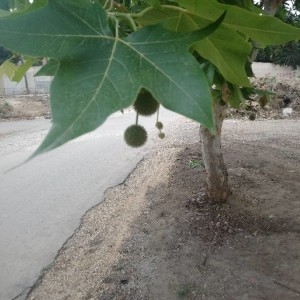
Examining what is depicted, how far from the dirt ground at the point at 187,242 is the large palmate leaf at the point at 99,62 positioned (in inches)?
128

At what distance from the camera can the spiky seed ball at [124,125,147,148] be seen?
1188mm

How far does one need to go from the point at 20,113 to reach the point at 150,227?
35.3 ft

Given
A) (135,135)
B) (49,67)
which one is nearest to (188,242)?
(135,135)

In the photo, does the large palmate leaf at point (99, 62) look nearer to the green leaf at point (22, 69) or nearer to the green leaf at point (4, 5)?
the green leaf at point (22, 69)

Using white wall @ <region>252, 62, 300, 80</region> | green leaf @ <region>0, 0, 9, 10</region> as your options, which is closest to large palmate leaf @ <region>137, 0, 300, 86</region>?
green leaf @ <region>0, 0, 9, 10</region>

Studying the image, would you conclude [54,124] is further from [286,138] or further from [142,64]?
[286,138]

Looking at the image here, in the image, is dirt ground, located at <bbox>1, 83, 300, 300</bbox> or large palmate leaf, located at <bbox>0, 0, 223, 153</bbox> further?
dirt ground, located at <bbox>1, 83, 300, 300</bbox>

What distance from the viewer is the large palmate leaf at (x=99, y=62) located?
555mm

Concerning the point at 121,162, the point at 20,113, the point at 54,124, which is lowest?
the point at 20,113

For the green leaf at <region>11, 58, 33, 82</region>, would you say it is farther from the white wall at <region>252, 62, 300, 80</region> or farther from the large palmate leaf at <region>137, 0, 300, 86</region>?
the white wall at <region>252, 62, 300, 80</region>

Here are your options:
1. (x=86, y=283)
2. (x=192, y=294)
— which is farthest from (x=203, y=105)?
(x=86, y=283)

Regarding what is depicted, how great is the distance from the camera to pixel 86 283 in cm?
420

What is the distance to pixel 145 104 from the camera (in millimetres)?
906

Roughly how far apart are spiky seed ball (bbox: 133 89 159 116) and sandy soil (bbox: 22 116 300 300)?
2.97 metres
